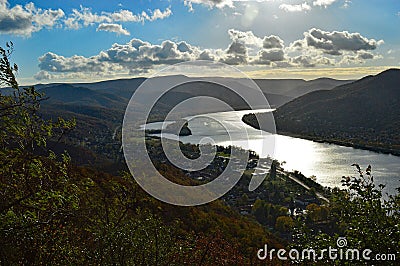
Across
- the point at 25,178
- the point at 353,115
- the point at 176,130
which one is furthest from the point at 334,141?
the point at 25,178

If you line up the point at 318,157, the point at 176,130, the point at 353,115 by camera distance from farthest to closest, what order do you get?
the point at 353,115 < the point at 176,130 < the point at 318,157

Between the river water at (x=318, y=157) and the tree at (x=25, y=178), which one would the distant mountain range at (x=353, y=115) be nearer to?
the river water at (x=318, y=157)

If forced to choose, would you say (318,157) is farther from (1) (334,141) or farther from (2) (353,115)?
(2) (353,115)

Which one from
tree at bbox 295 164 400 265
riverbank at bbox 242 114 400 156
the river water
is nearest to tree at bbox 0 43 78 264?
tree at bbox 295 164 400 265

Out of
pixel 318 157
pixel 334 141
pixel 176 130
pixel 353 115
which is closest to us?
pixel 318 157

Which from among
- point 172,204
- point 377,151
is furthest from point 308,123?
point 172,204

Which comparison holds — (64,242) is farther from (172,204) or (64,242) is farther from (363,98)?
(363,98)

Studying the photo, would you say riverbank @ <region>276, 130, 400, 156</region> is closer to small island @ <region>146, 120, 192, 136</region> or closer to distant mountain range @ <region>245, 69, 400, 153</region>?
distant mountain range @ <region>245, 69, 400, 153</region>

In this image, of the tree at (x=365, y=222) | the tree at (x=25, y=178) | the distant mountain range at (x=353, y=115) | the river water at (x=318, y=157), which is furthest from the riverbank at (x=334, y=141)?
the tree at (x=25, y=178)

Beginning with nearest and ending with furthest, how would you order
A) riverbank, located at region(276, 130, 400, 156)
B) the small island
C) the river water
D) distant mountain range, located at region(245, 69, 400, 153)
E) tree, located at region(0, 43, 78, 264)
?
tree, located at region(0, 43, 78, 264) < the river water < riverbank, located at region(276, 130, 400, 156) < the small island < distant mountain range, located at region(245, 69, 400, 153)
